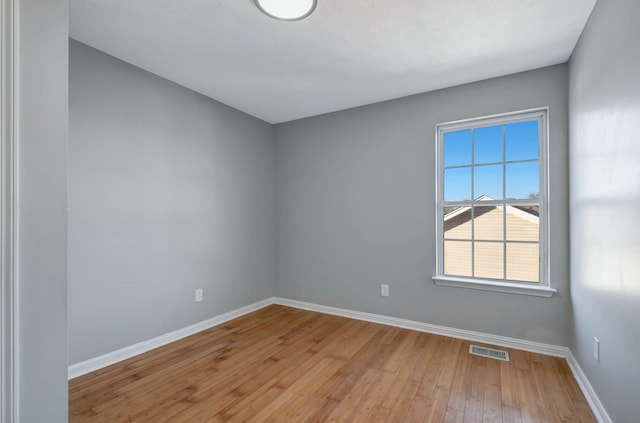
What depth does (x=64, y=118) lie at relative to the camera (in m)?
1.16

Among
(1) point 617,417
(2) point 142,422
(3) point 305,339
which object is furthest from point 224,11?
(1) point 617,417

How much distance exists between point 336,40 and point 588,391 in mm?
2920

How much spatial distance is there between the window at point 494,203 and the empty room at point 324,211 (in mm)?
18

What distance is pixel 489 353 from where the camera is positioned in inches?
101

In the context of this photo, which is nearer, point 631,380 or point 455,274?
→ point 631,380

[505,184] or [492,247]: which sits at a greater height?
[505,184]

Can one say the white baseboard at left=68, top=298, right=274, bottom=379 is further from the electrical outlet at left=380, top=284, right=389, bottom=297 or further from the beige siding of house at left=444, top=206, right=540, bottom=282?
the beige siding of house at left=444, top=206, right=540, bottom=282

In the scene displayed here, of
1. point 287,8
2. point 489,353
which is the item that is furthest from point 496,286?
point 287,8

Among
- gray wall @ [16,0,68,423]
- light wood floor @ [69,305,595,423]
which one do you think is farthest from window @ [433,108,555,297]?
gray wall @ [16,0,68,423]

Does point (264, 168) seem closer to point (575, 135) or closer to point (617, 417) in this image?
point (575, 135)

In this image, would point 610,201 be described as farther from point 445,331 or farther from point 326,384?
point 326,384

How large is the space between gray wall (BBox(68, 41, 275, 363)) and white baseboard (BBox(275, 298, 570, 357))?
941mm

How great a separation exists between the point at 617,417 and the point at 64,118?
2900mm

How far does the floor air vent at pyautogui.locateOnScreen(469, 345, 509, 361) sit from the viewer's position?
251 cm
